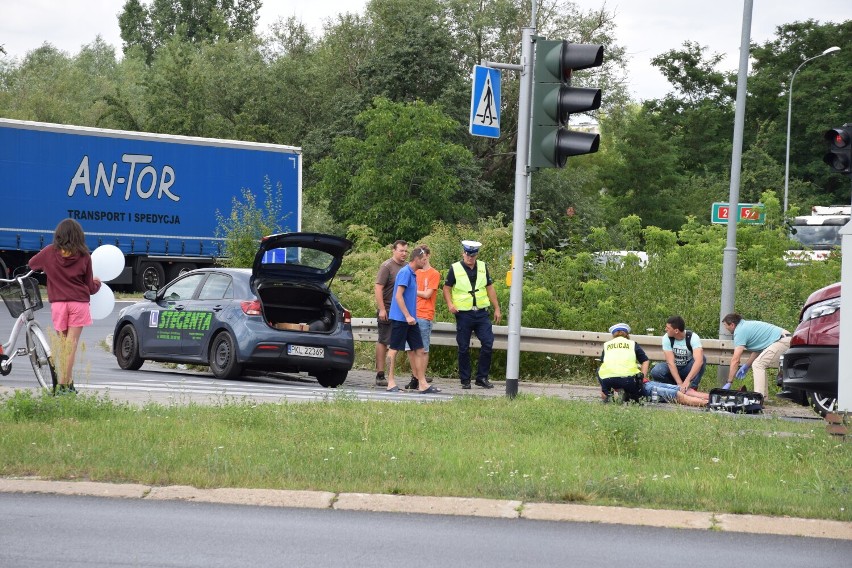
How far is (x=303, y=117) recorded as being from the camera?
67688mm

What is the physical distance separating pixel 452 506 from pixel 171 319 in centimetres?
1033

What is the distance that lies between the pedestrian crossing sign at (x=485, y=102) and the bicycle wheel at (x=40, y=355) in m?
4.66

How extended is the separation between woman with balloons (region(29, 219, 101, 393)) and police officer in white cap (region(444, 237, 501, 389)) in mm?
5750

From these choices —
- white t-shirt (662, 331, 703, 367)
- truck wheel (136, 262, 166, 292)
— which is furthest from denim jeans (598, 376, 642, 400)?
truck wheel (136, 262, 166, 292)

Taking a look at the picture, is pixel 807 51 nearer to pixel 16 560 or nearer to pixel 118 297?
pixel 118 297

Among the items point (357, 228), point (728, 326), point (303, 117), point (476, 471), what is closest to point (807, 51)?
point (303, 117)

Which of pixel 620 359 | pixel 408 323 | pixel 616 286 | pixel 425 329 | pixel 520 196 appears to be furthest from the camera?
pixel 616 286

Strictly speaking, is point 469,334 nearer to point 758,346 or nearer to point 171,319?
point 758,346

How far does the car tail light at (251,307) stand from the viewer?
16.6 m

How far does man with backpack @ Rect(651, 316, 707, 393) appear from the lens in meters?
16.2

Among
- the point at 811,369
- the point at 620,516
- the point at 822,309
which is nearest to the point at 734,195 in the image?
the point at 822,309

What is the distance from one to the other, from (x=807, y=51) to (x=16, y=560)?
6345 centimetres

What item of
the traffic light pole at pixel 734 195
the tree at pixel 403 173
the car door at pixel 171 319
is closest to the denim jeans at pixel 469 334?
the traffic light pole at pixel 734 195

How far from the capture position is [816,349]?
502 inches
